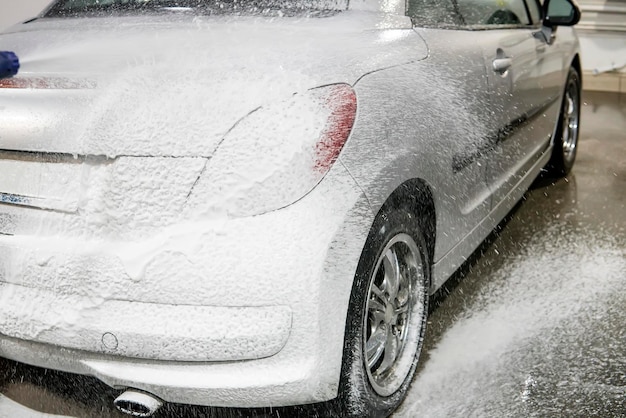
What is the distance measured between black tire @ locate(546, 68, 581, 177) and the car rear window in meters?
2.80

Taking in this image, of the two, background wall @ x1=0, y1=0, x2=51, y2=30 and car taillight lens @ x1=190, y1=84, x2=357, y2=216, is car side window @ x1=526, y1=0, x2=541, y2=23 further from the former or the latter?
background wall @ x1=0, y1=0, x2=51, y2=30

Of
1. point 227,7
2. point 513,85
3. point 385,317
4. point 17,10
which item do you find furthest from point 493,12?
point 17,10

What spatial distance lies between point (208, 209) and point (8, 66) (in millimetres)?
749

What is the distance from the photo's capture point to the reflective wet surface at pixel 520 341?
257 centimetres

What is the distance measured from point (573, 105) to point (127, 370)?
424cm

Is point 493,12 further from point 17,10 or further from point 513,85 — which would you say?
point 17,10

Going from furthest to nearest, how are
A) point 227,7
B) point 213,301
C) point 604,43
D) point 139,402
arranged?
point 604,43, point 227,7, point 139,402, point 213,301

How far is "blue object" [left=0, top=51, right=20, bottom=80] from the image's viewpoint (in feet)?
7.12

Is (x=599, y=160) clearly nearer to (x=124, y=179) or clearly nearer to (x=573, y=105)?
(x=573, y=105)

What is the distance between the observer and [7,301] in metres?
2.07

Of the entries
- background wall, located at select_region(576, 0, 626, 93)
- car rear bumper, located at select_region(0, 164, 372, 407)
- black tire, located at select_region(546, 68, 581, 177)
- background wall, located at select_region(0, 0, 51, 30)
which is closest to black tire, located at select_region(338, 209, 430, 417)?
car rear bumper, located at select_region(0, 164, 372, 407)

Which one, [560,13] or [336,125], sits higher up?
[336,125]

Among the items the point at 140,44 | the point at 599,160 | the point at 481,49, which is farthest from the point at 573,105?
the point at 140,44

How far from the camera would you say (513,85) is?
3.43 metres
